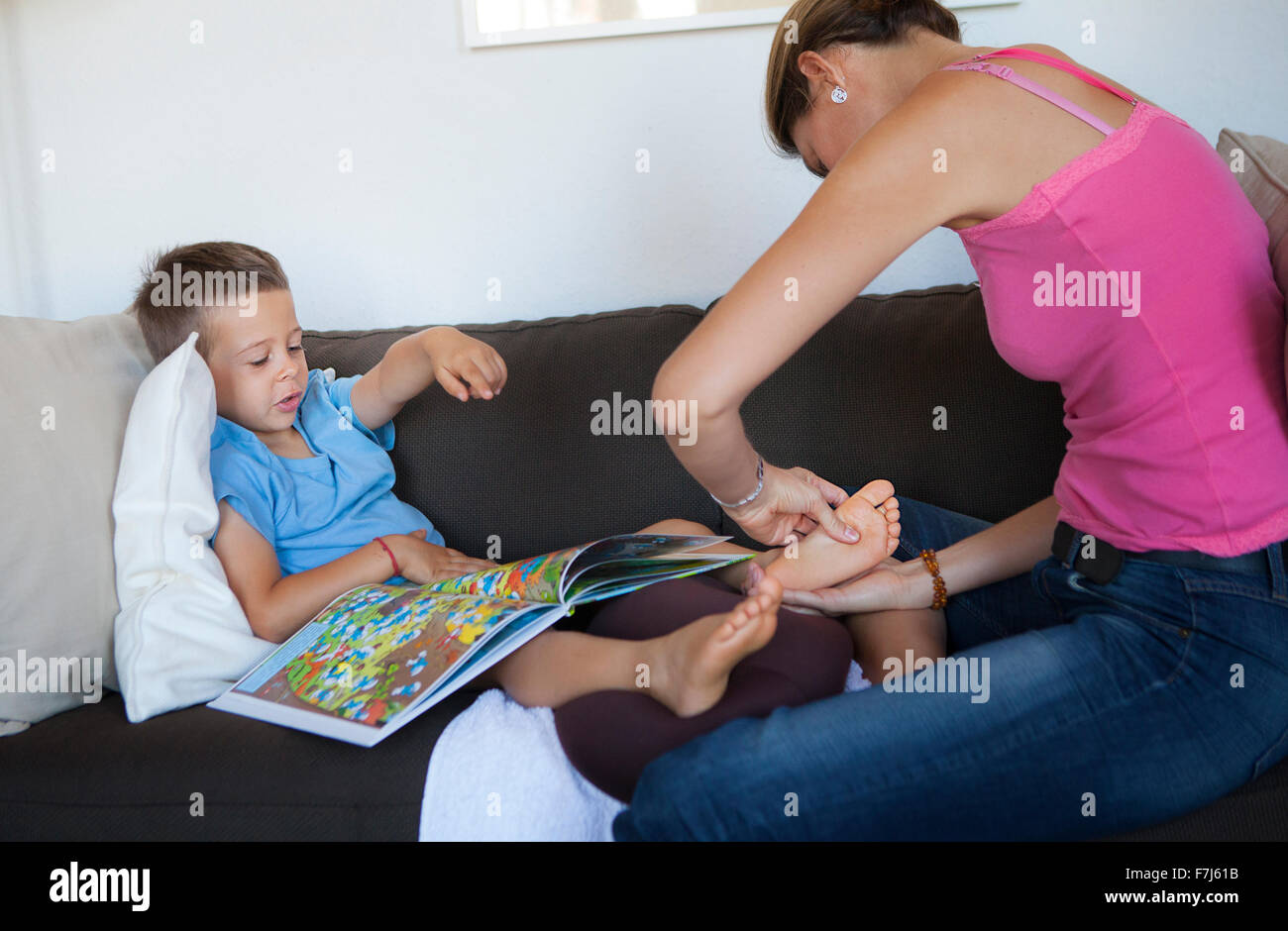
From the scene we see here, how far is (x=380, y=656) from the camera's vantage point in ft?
3.38

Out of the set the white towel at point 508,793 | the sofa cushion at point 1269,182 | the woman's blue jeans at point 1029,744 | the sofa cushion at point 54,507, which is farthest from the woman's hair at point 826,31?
the sofa cushion at point 54,507

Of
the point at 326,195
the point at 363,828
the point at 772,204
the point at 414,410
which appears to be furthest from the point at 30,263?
the point at 363,828

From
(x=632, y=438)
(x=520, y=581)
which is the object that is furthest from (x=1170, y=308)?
(x=632, y=438)

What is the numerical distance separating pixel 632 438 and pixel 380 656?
0.56 metres

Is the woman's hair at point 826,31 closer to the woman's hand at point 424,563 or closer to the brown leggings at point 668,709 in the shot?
the brown leggings at point 668,709

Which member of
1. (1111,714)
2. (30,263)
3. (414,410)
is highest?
(30,263)

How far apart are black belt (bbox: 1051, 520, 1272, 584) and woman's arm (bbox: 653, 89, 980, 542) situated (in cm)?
35

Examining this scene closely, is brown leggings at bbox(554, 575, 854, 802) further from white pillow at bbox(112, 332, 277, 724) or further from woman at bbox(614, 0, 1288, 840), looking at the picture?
white pillow at bbox(112, 332, 277, 724)

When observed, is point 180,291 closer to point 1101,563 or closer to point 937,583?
point 937,583

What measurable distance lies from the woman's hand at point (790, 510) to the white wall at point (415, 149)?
2.25 ft

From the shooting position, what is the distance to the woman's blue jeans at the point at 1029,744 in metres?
0.79

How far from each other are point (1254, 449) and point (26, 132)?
216 cm
